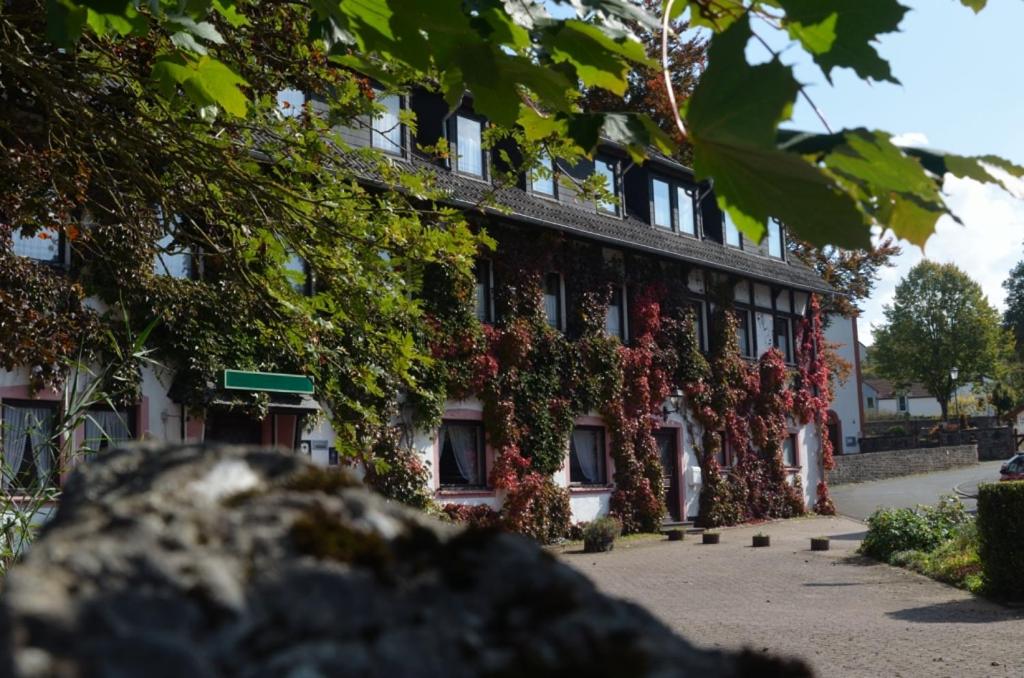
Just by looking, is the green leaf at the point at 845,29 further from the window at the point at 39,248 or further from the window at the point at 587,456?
the window at the point at 587,456

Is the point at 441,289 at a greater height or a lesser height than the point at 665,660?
greater

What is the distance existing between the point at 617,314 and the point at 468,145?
5.87 meters

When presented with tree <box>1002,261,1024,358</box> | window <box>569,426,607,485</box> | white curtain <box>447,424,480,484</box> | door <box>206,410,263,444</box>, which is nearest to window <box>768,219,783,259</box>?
window <box>569,426,607,485</box>

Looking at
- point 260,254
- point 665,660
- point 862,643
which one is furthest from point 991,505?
point 665,660

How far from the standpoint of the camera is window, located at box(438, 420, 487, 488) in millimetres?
20656

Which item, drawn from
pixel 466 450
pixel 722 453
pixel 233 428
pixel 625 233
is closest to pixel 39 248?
pixel 233 428

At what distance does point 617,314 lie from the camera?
25328 mm

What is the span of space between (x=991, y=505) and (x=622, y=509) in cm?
1105

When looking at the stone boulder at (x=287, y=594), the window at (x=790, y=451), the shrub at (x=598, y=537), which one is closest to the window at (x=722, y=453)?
the window at (x=790, y=451)

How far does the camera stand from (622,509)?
936 inches

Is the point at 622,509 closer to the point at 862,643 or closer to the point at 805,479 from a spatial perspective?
the point at 805,479

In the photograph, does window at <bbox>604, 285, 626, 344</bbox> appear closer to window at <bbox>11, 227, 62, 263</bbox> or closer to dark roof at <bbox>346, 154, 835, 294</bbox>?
dark roof at <bbox>346, 154, 835, 294</bbox>

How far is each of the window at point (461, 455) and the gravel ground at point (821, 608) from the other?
2540 millimetres

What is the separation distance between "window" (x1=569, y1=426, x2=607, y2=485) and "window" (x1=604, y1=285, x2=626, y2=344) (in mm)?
2375
